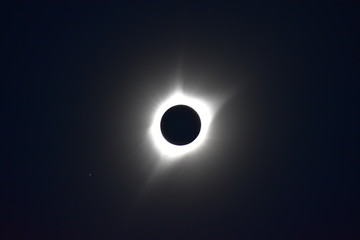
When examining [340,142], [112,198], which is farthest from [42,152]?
[340,142]

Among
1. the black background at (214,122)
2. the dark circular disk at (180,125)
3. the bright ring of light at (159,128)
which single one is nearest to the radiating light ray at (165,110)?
the bright ring of light at (159,128)

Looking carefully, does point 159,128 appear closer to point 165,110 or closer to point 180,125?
point 165,110

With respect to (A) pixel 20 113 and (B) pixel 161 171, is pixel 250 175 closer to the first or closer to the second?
(B) pixel 161 171

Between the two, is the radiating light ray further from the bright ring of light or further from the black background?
the black background

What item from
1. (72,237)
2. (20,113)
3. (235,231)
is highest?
(20,113)

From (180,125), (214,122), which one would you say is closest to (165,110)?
(180,125)
